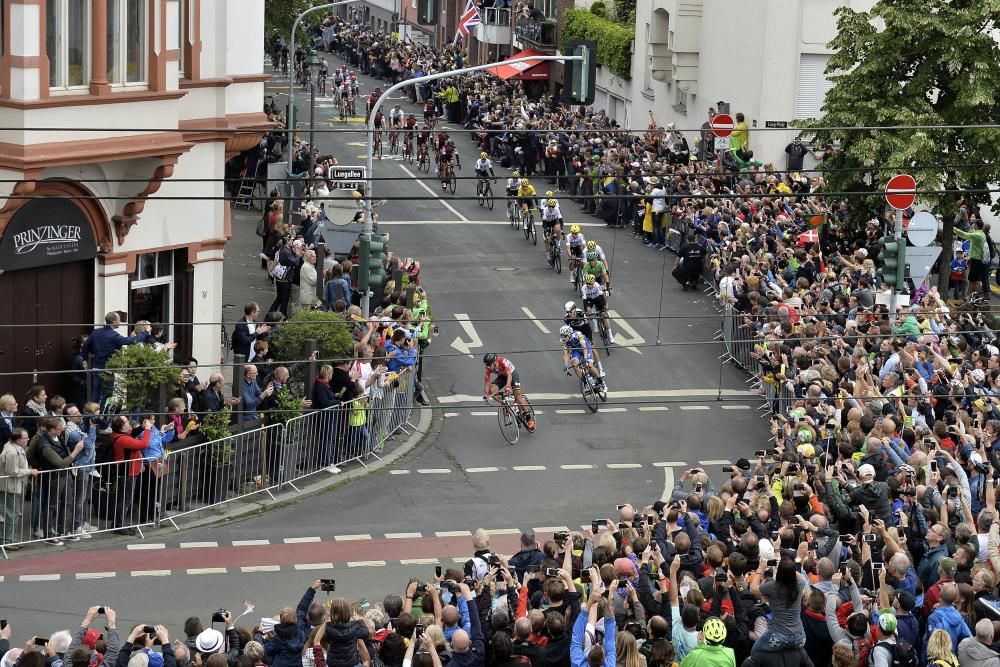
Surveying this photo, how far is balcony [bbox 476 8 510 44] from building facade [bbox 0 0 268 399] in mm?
43886

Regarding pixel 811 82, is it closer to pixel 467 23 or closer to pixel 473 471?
pixel 467 23

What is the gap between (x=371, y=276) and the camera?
27109 millimetres

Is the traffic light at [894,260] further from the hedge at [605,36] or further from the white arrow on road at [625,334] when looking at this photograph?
the hedge at [605,36]

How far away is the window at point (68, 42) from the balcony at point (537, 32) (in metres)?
43.2

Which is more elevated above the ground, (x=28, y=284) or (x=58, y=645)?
(x=28, y=284)

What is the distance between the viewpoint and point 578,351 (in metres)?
28.6

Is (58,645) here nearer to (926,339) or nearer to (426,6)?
(926,339)

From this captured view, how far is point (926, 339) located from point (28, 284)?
41.8 ft

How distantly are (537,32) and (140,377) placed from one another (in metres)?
46.2

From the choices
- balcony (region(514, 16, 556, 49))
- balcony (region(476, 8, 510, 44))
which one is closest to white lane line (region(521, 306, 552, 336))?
balcony (region(514, 16, 556, 49))

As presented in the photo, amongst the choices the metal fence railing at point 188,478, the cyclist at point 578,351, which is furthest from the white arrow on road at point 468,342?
the metal fence railing at point 188,478

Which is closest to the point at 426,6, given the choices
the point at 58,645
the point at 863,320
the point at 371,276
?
the point at 371,276

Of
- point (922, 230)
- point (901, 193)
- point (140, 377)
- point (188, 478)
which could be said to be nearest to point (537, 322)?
point (922, 230)

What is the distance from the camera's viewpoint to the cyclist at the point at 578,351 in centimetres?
2858
